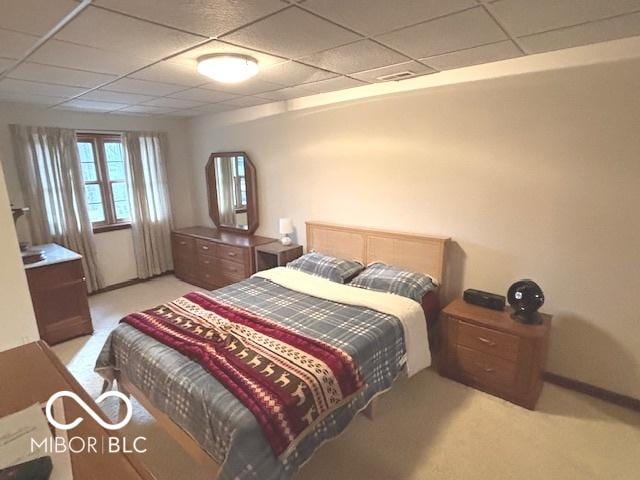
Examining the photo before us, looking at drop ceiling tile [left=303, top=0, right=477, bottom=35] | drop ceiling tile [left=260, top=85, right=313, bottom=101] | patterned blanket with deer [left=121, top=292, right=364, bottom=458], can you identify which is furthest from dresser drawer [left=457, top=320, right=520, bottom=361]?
drop ceiling tile [left=260, top=85, right=313, bottom=101]

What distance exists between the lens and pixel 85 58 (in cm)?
220

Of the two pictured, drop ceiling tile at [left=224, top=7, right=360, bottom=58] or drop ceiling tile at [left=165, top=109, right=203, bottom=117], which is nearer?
drop ceiling tile at [left=224, top=7, right=360, bottom=58]

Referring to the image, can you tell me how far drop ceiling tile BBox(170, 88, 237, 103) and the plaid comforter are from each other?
194 centimetres

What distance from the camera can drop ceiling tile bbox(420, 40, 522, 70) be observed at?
7.05ft

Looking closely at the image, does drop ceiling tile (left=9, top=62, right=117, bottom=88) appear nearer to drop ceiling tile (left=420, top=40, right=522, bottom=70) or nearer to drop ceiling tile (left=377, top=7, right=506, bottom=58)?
drop ceiling tile (left=377, top=7, right=506, bottom=58)

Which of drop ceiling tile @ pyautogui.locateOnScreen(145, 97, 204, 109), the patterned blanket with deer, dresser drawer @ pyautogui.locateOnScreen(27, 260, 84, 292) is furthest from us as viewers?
drop ceiling tile @ pyautogui.locateOnScreen(145, 97, 204, 109)

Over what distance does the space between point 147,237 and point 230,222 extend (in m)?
1.24

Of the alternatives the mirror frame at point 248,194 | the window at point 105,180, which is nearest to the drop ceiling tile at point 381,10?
the mirror frame at point 248,194

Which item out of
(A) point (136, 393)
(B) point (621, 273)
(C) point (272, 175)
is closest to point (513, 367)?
(B) point (621, 273)

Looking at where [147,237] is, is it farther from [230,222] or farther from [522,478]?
[522,478]

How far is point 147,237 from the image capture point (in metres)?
4.90

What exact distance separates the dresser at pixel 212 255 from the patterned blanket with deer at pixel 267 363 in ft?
5.37

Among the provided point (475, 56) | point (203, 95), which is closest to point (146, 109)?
point (203, 95)

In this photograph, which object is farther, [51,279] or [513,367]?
[51,279]
